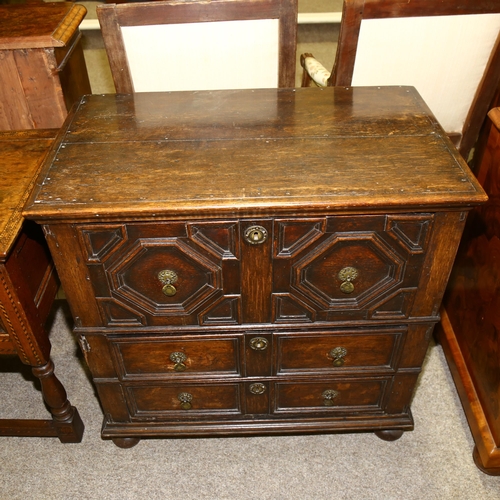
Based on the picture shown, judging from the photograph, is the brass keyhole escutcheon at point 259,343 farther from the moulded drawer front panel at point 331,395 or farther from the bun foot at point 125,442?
the bun foot at point 125,442

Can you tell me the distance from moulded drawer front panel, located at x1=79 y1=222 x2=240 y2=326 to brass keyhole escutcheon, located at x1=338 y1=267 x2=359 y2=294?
0.97ft

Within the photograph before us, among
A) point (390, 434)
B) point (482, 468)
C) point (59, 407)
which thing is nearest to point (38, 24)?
point (59, 407)

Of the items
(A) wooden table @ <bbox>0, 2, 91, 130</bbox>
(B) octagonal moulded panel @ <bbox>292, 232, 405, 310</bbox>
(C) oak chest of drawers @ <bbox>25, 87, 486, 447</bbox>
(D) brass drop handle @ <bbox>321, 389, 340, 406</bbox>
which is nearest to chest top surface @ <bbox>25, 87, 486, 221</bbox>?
(C) oak chest of drawers @ <bbox>25, 87, 486, 447</bbox>

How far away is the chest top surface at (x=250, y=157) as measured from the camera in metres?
1.38

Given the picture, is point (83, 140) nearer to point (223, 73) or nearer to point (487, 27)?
point (223, 73)

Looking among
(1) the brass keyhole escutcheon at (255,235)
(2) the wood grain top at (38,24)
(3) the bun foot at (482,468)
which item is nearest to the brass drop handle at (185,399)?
(1) the brass keyhole escutcheon at (255,235)

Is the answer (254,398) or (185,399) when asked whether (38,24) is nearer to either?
(185,399)

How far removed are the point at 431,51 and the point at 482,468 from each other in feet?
5.01

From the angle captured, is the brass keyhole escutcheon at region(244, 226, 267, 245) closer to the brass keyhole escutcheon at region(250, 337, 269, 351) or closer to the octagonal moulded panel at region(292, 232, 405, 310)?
the octagonal moulded panel at region(292, 232, 405, 310)

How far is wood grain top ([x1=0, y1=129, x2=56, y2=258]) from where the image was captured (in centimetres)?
153

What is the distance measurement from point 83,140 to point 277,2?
0.85m

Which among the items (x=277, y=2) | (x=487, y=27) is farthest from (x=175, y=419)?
(x=487, y=27)

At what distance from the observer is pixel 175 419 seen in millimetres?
1978

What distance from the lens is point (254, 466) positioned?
2051mm
